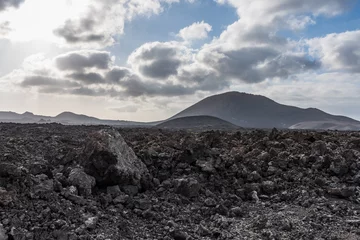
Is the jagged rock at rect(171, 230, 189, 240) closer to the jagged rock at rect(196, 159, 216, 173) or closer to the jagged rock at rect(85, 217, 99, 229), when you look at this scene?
the jagged rock at rect(85, 217, 99, 229)

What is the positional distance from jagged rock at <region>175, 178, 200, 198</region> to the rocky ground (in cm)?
3

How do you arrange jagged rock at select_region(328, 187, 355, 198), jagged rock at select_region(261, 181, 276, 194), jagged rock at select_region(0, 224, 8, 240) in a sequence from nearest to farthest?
1. jagged rock at select_region(0, 224, 8, 240)
2. jagged rock at select_region(328, 187, 355, 198)
3. jagged rock at select_region(261, 181, 276, 194)

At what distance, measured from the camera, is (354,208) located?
8.57 meters

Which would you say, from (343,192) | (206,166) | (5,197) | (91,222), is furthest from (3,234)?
(343,192)

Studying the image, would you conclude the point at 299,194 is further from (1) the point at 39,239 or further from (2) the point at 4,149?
(2) the point at 4,149

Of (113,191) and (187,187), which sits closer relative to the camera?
(113,191)

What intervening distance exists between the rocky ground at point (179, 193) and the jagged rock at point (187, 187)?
3 centimetres

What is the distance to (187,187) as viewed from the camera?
9.04 metres

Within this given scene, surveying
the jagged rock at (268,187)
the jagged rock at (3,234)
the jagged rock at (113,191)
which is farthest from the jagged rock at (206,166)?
the jagged rock at (3,234)

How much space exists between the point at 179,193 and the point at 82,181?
2.37 metres

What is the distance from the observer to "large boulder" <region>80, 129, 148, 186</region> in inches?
351

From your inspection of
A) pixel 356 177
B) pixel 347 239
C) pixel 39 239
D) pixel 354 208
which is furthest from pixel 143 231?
pixel 356 177

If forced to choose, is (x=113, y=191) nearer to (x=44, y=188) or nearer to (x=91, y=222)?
(x=44, y=188)

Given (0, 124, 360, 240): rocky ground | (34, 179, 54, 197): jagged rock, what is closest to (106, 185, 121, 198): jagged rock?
(0, 124, 360, 240): rocky ground
